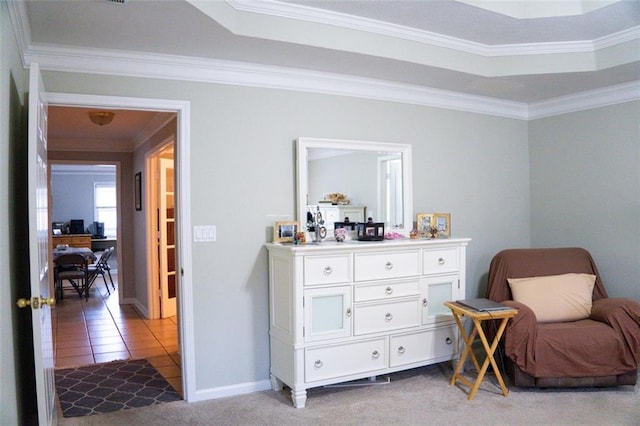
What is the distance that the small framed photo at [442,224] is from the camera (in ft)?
13.3

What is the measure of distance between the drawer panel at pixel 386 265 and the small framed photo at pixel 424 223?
0.52 meters

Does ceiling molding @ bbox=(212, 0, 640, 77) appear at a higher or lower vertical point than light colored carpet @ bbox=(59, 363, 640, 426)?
higher

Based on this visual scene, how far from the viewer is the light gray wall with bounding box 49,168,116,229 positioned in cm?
1111

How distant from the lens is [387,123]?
13.1ft

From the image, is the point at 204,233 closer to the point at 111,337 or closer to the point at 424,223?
the point at 424,223

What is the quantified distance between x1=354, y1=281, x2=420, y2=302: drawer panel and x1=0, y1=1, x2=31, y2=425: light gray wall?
1992 mm

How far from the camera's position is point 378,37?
10.7 ft

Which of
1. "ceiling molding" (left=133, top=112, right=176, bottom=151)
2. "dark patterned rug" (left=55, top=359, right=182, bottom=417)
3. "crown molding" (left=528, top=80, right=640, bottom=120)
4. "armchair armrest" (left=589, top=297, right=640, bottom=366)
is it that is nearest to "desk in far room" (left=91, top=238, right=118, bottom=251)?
"ceiling molding" (left=133, top=112, right=176, bottom=151)

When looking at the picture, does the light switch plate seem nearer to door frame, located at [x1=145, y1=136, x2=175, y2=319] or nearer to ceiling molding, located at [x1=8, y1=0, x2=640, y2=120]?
ceiling molding, located at [x1=8, y1=0, x2=640, y2=120]

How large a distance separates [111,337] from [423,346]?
337 cm

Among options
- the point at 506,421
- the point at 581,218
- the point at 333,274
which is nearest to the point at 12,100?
the point at 333,274

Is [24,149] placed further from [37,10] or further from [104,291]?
[104,291]

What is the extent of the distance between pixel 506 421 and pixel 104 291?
23.5 feet

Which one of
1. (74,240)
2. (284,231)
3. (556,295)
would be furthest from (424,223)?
(74,240)
